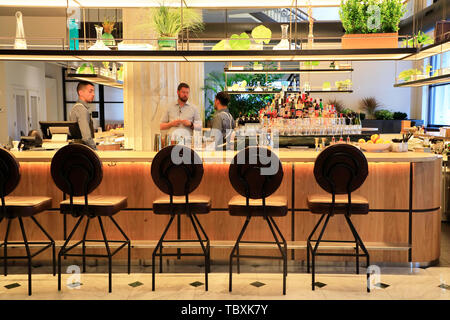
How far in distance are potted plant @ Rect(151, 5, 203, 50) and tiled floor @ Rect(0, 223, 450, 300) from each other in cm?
213

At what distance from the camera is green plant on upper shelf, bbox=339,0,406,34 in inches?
167

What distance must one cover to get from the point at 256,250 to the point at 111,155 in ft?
5.37

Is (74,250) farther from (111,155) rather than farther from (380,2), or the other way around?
(380,2)

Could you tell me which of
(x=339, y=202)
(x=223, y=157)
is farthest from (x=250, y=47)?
(x=339, y=202)

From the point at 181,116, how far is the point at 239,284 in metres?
2.61

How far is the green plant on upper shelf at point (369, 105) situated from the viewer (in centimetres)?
1454

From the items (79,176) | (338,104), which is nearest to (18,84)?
(338,104)

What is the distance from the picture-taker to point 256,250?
171 inches

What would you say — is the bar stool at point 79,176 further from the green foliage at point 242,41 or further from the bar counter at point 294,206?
the green foliage at point 242,41

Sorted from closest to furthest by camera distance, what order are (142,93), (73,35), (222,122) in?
(73,35) < (142,93) < (222,122)

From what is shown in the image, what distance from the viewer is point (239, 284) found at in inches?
152

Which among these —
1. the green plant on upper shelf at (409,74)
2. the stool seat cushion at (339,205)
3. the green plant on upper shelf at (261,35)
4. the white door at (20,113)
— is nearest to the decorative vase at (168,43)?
the green plant on upper shelf at (261,35)

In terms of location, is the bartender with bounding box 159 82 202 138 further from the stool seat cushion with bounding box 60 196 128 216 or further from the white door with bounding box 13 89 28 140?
the white door with bounding box 13 89 28 140

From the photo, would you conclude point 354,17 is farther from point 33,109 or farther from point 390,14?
point 33,109
